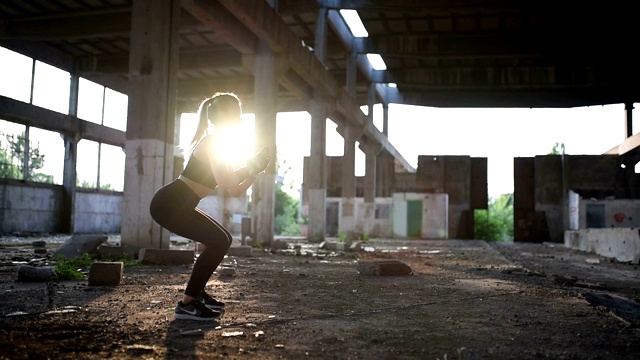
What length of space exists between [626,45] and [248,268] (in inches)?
716

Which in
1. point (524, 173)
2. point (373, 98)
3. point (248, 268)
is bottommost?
point (248, 268)

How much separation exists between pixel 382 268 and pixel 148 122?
483 cm

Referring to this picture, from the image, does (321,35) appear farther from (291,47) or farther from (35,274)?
(35,274)

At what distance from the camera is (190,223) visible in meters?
3.66

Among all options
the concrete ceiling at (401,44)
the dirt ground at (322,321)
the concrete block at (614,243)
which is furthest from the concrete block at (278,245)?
the concrete block at (614,243)

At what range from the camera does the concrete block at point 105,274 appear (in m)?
5.46

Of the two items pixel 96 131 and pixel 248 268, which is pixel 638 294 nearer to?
pixel 248 268

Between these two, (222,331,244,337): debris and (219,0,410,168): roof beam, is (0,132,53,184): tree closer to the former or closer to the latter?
(219,0,410,168): roof beam

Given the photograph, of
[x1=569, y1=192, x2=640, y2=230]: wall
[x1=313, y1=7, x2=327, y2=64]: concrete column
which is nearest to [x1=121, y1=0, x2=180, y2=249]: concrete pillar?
[x1=313, y1=7, x2=327, y2=64]: concrete column

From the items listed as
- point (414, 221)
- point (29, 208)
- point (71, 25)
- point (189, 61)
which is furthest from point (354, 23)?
point (29, 208)

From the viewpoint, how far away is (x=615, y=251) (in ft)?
41.6

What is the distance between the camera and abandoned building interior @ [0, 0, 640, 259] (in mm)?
10781

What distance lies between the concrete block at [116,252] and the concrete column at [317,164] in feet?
36.0

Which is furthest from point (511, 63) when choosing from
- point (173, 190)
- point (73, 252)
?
point (173, 190)
